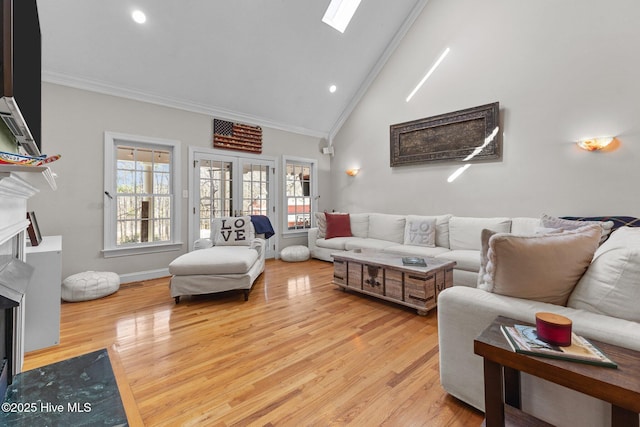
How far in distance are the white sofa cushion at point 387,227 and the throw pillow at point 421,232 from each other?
241 mm

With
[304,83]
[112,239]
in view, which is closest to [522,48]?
[304,83]

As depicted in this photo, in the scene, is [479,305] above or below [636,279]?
below

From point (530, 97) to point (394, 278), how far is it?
2.84 metres

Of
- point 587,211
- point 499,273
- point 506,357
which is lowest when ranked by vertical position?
point 506,357

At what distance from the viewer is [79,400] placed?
4.05 ft

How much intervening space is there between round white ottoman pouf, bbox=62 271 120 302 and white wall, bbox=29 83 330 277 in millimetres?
451

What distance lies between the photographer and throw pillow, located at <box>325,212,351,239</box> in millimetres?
4934

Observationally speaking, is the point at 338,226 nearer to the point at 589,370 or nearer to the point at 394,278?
the point at 394,278

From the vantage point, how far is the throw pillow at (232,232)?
3.64 metres

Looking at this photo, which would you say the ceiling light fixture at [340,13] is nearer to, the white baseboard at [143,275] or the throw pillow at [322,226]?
the throw pillow at [322,226]

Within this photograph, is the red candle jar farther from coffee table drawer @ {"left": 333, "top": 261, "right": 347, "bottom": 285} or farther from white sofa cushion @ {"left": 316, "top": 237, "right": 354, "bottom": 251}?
white sofa cushion @ {"left": 316, "top": 237, "right": 354, "bottom": 251}

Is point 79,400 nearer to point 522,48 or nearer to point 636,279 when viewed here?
point 636,279

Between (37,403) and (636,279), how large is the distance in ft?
8.16

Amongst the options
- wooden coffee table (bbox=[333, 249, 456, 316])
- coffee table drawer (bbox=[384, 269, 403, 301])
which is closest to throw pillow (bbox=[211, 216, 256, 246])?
wooden coffee table (bbox=[333, 249, 456, 316])
